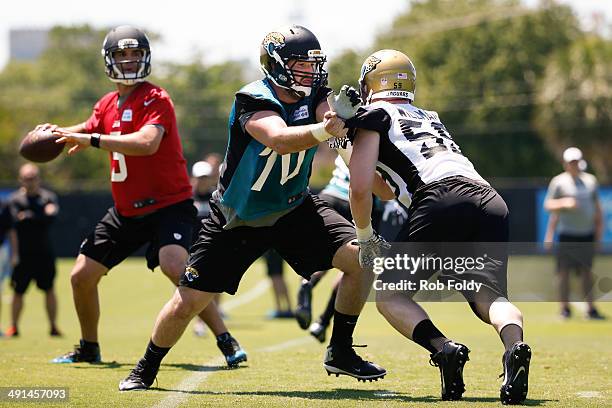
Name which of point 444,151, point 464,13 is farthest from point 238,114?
point 464,13

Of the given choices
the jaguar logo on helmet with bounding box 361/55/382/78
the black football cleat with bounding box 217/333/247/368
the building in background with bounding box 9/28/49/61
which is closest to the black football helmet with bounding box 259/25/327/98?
the jaguar logo on helmet with bounding box 361/55/382/78

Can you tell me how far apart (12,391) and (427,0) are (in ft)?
215

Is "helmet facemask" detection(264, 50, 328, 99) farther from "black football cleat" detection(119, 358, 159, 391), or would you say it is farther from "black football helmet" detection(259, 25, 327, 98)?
"black football cleat" detection(119, 358, 159, 391)

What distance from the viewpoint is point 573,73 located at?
49562 mm

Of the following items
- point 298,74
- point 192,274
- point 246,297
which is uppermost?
point 298,74

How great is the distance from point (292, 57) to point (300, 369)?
8.82ft

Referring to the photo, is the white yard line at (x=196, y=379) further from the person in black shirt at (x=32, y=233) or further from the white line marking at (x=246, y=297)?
the white line marking at (x=246, y=297)

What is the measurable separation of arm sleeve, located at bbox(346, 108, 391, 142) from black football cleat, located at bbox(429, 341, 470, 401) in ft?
4.22

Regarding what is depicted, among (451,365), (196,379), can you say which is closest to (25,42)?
(196,379)

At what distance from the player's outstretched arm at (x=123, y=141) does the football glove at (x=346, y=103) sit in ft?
7.12

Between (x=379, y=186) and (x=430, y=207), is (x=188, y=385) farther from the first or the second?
(x=430, y=207)

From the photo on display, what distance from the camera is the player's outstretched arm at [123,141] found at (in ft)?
25.6

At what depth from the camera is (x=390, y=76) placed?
22.6 feet

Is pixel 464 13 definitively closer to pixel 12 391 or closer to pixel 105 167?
pixel 105 167
